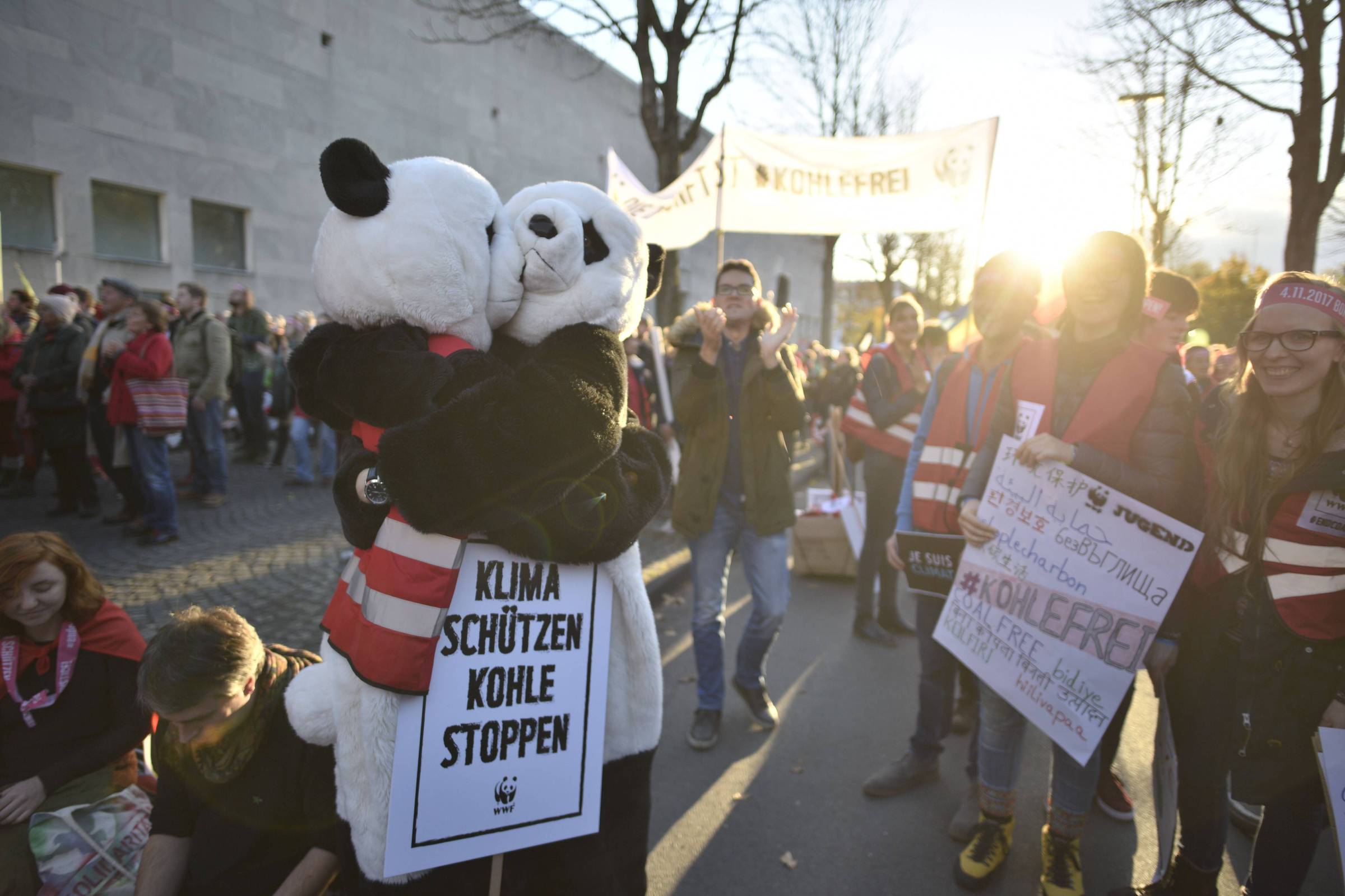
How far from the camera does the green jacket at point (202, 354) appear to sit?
711cm

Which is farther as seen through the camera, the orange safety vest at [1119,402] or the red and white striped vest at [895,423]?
the red and white striped vest at [895,423]

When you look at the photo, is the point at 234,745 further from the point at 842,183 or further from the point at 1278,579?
the point at 842,183

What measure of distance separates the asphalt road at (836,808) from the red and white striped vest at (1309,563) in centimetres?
128

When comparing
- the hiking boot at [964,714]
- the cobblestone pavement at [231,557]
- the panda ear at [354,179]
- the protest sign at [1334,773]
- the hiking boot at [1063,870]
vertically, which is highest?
the panda ear at [354,179]

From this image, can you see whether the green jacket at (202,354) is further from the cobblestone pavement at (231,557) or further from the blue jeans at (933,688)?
the blue jeans at (933,688)

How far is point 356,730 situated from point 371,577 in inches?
11.9

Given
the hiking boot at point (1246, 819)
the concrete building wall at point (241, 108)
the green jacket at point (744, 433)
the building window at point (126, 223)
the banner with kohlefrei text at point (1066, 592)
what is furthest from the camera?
the building window at point (126, 223)

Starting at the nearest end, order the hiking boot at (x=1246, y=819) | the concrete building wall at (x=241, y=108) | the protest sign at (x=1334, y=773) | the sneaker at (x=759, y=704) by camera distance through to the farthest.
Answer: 1. the protest sign at (x=1334, y=773)
2. the hiking boot at (x=1246, y=819)
3. the sneaker at (x=759, y=704)
4. the concrete building wall at (x=241, y=108)

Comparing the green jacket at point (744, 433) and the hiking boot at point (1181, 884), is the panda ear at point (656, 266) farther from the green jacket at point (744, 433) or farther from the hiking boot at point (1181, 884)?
the hiking boot at point (1181, 884)

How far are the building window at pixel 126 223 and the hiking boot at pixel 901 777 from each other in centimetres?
1463

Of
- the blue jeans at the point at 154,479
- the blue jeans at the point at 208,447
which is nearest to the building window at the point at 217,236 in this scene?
the blue jeans at the point at 208,447

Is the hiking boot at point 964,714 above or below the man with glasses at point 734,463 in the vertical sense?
below

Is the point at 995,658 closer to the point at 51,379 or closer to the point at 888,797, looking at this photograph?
the point at 888,797

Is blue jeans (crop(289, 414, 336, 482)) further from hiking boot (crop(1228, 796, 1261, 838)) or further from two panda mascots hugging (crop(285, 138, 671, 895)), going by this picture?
hiking boot (crop(1228, 796, 1261, 838))
